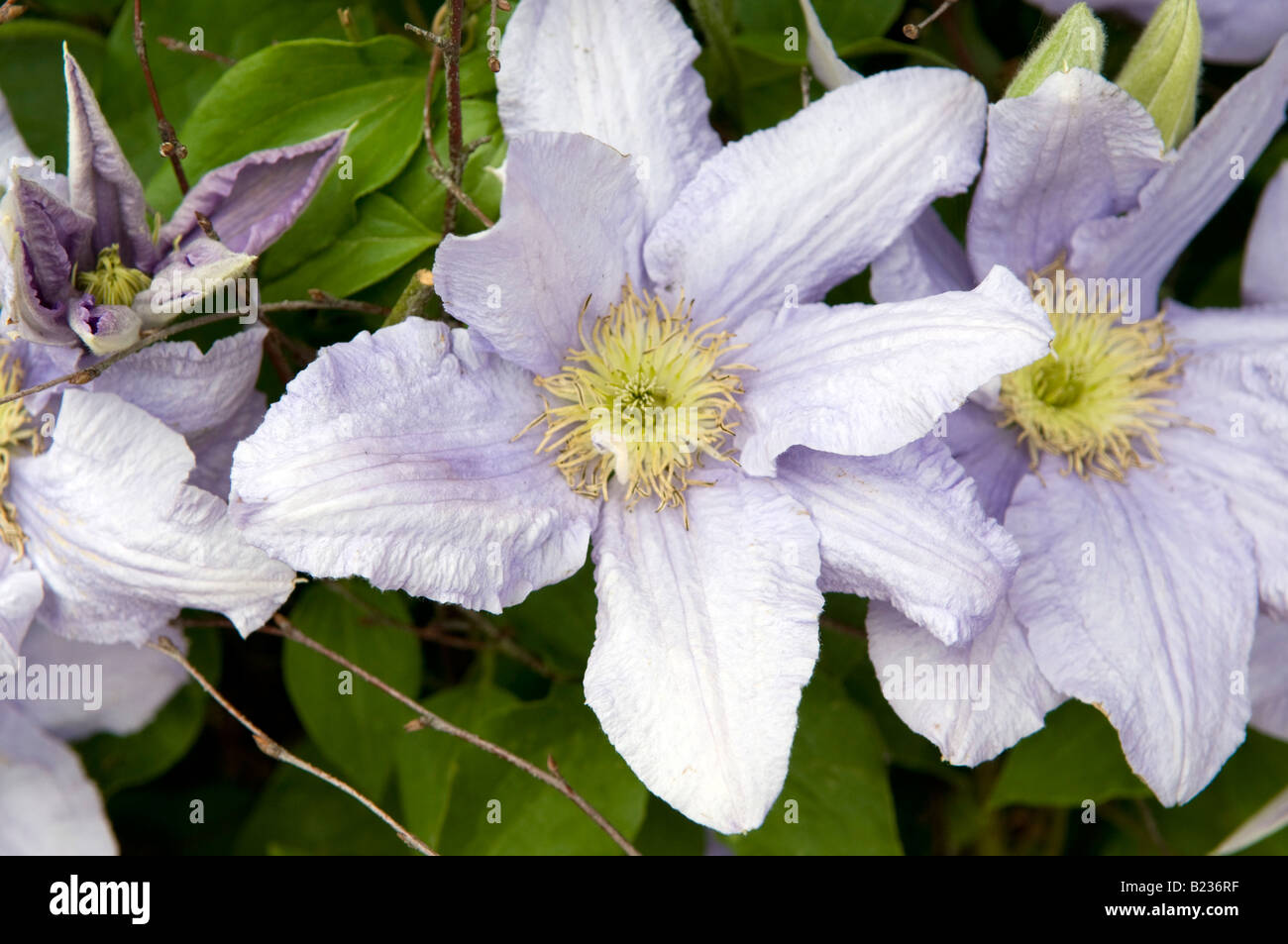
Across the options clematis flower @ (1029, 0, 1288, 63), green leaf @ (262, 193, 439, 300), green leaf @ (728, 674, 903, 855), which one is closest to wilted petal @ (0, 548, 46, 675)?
green leaf @ (262, 193, 439, 300)

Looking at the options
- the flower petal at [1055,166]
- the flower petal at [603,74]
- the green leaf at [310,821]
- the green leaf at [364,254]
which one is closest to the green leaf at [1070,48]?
the flower petal at [1055,166]

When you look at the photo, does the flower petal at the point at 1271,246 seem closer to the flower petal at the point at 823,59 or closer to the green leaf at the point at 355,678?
the flower petal at the point at 823,59

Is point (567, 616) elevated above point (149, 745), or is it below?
above

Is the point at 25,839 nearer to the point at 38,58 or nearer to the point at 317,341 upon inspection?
the point at 317,341

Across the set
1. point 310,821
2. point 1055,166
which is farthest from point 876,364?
point 310,821

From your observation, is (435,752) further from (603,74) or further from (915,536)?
(603,74)

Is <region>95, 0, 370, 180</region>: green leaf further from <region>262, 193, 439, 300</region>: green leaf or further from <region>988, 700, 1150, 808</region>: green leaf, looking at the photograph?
<region>988, 700, 1150, 808</region>: green leaf

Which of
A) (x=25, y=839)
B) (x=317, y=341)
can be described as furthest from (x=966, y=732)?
(x=25, y=839)
